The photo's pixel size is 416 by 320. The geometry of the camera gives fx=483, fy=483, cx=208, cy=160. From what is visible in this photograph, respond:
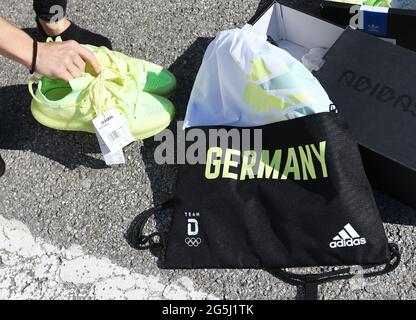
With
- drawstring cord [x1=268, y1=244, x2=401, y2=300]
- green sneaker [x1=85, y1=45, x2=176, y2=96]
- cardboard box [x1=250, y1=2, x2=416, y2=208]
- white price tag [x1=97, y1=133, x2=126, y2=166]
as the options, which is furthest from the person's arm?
drawstring cord [x1=268, y1=244, x2=401, y2=300]

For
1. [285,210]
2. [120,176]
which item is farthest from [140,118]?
[285,210]

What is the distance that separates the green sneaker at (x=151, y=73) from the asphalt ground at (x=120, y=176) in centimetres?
9

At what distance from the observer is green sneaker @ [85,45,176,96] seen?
1.49 m

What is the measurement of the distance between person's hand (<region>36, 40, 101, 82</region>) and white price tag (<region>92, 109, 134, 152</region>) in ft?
0.45

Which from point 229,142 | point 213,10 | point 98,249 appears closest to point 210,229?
point 229,142

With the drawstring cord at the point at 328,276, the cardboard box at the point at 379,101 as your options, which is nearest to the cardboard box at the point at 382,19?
the cardboard box at the point at 379,101

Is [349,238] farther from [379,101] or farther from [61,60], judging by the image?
[61,60]

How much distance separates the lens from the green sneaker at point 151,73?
4.87 ft

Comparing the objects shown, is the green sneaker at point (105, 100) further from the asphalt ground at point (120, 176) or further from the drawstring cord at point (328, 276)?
the drawstring cord at point (328, 276)

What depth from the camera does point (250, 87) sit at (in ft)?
4.42

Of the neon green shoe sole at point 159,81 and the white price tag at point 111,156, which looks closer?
the white price tag at point 111,156

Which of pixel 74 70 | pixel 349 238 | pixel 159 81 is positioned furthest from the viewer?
pixel 159 81

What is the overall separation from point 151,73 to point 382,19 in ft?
2.42
